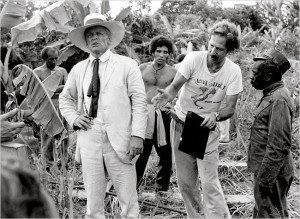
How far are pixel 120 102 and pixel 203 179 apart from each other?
1146mm

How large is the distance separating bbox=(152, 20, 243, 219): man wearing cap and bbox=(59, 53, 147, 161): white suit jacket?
0.44 metres

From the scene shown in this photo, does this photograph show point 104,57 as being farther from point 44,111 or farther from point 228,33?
point 44,111

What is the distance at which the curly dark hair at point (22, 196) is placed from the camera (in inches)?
28.9

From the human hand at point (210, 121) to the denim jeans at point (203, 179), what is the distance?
210mm

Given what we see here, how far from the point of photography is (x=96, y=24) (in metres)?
3.75

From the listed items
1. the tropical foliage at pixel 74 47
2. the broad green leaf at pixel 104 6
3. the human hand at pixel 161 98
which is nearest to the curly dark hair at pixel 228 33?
the human hand at pixel 161 98

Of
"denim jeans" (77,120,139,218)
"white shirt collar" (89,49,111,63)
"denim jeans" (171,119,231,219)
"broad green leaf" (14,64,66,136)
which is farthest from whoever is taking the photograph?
"broad green leaf" (14,64,66,136)

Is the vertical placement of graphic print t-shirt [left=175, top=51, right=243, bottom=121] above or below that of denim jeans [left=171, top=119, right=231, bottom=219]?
above

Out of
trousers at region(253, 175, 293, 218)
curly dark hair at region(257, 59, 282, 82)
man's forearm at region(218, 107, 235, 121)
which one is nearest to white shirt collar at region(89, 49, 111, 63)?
man's forearm at region(218, 107, 235, 121)

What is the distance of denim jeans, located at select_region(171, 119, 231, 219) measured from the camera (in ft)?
13.3

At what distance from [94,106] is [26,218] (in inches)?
112

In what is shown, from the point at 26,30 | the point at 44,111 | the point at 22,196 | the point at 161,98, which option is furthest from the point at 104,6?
the point at 22,196

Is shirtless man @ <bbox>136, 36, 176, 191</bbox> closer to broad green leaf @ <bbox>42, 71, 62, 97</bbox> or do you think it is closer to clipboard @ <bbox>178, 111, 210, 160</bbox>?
broad green leaf @ <bbox>42, 71, 62, 97</bbox>

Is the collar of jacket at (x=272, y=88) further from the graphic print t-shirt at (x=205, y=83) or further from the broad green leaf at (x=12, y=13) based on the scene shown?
the broad green leaf at (x=12, y=13)
